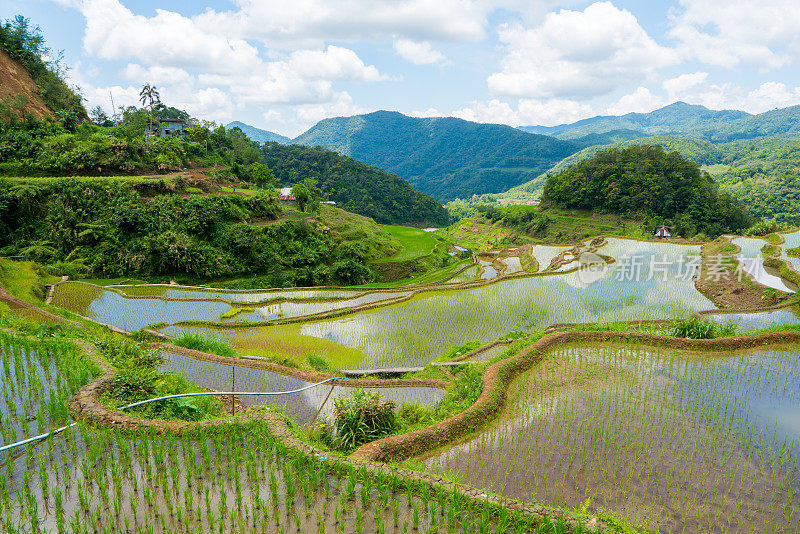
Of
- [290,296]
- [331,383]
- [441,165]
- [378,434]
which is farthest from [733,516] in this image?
[441,165]

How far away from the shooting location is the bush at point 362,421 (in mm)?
6426

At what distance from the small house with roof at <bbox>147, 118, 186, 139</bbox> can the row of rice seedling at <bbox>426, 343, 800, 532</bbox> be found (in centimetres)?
4955

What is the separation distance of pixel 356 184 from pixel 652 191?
4376 cm

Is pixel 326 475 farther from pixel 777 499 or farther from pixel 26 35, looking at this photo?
pixel 26 35

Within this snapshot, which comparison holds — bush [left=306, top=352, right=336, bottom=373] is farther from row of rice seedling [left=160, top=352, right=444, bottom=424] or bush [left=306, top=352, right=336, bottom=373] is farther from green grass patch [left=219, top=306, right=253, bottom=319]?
green grass patch [left=219, top=306, right=253, bottom=319]

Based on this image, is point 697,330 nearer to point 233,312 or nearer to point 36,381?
point 36,381

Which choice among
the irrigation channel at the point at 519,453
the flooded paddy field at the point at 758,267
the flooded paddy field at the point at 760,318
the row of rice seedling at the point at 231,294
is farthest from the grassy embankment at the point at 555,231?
the irrigation channel at the point at 519,453

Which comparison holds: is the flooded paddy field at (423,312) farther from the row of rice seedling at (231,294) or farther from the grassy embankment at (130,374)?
the grassy embankment at (130,374)

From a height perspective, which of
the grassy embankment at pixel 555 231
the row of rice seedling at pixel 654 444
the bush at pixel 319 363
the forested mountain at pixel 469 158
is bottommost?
the bush at pixel 319 363

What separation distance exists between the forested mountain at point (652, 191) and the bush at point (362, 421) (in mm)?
43630

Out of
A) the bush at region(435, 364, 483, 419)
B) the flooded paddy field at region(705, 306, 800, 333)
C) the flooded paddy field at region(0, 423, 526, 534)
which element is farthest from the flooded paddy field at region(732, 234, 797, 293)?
the flooded paddy field at region(0, 423, 526, 534)

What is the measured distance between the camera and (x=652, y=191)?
145ft

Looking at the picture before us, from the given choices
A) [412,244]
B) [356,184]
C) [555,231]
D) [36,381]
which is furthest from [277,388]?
[356,184]

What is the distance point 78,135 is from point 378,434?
34379 mm
